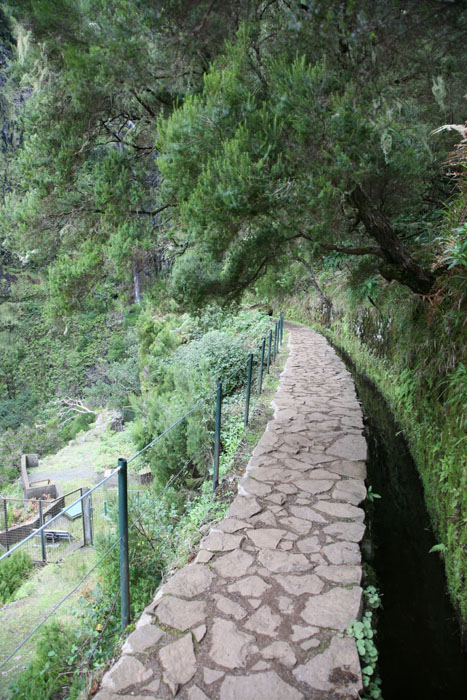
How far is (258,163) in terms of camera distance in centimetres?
327

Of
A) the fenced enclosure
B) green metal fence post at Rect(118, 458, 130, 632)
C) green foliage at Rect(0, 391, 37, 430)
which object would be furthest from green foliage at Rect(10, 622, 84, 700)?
green foliage at Rect(0, 391, 37, 430)

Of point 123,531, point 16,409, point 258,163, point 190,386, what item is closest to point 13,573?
point 190,386

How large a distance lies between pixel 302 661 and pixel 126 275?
12.0 ft

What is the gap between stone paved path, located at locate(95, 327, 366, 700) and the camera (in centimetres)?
192

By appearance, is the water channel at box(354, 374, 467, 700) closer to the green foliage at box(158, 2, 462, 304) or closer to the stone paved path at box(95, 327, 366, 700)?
the stone paved path at box(95, 327, 366, 700)

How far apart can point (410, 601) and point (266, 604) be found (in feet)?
4.72

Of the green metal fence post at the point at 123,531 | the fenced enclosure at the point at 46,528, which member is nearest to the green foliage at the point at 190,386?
the green metal fence post at the point at 123,531

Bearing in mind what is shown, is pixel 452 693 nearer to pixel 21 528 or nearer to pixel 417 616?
pixel 417 616

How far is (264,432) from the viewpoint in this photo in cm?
535

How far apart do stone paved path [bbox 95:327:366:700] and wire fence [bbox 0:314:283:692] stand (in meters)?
0.44

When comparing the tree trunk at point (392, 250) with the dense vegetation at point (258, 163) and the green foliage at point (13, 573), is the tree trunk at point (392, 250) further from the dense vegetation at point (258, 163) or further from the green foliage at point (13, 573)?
the green foliage at point (13, 573)

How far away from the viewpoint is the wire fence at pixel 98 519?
98.7 inches

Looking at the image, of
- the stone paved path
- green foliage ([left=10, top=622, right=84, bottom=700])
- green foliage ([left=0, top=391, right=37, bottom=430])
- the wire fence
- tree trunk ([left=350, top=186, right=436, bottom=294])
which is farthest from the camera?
green foliage ([left=0, top=391, right=37, bottom=430])

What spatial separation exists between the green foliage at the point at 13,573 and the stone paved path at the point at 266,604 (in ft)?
21.4
